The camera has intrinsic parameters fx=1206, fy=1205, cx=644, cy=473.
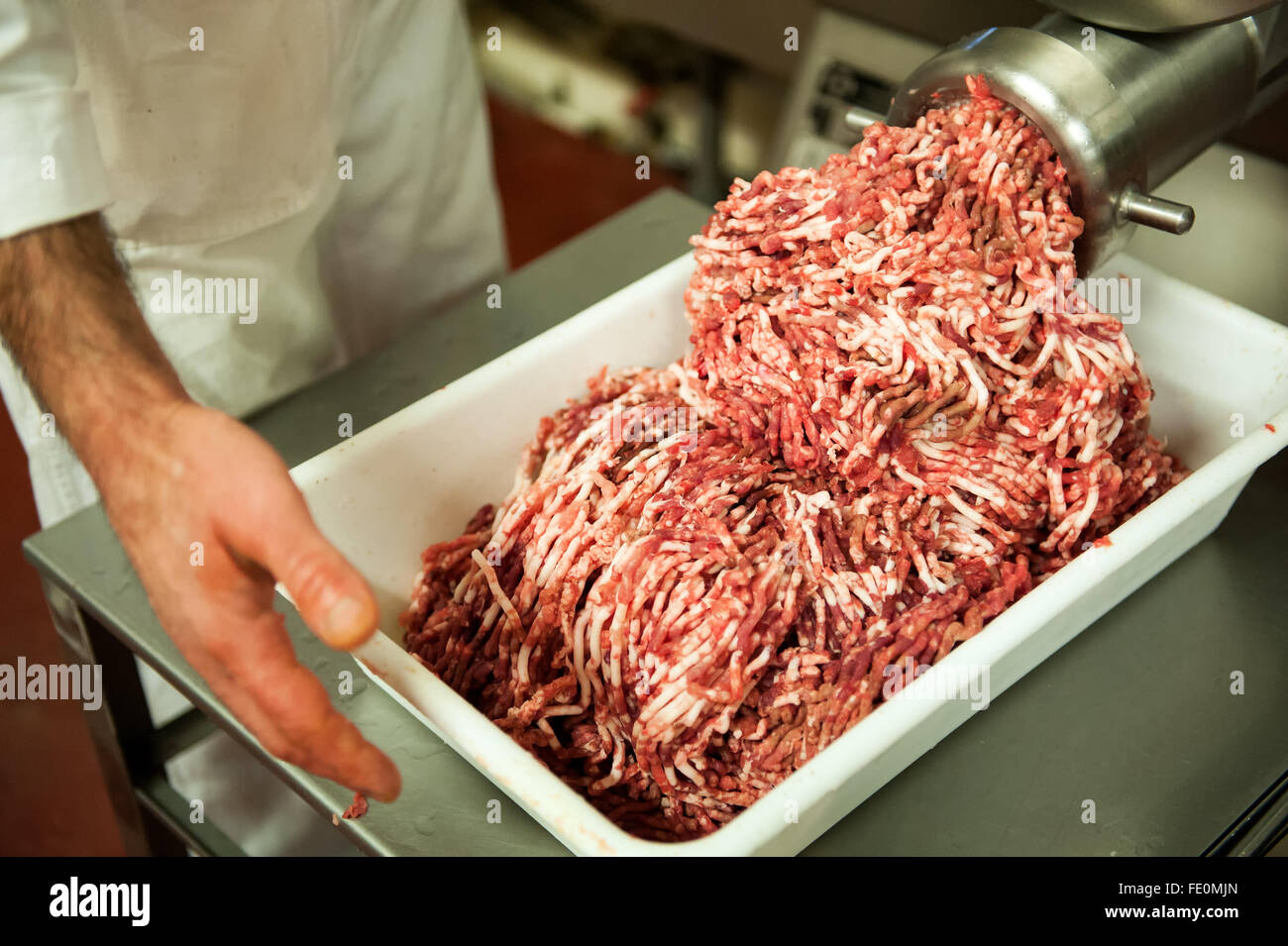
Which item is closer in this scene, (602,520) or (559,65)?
(602,520)

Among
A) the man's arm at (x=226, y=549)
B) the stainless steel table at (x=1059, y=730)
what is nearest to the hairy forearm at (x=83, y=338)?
the man's arm at (x=226, y=549)

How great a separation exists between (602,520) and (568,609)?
8 cm

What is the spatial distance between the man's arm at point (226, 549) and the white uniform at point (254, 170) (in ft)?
0.73

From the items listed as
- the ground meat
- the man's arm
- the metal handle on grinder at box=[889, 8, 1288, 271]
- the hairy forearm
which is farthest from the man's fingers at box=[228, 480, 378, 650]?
the metal handle on grinder at box=[889, 8, 1288, 271]

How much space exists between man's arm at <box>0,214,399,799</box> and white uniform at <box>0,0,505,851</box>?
0.22 meters

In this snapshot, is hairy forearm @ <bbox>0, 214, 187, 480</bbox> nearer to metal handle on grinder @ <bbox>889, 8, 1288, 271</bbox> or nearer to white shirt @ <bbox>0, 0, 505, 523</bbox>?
white shirt @ <bbox>0, 0, 505, 523</bbox>

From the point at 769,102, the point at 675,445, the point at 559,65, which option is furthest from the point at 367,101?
the point at 559,65

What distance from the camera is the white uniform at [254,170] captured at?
0.93 metres

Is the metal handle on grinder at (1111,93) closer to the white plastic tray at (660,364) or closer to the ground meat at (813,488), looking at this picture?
the ground meat at (813,488)

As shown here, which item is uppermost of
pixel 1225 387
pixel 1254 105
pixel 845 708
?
pixel 1254 105

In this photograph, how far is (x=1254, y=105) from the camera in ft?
3.75

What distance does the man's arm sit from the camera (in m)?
0.67
